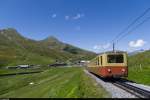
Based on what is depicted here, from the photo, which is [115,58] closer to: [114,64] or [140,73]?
[114,64]

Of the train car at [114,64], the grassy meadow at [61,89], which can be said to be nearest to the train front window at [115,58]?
the train car at [114,64]

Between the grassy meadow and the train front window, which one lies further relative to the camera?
the train front window

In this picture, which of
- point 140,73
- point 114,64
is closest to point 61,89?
point 114,64

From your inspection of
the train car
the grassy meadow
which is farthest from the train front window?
the grassy meadow

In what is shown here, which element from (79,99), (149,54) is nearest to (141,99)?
(79,99)

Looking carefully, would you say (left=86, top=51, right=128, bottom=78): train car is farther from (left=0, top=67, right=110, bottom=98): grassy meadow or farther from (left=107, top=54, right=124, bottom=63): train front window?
(left=0, top=67, right=110, bottom=98): grassy meadow

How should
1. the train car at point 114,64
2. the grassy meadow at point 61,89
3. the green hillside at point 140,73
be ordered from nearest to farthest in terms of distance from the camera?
the grassy meadow at point 61,89
the train car at point 114,64
the green hillside at point 140,73

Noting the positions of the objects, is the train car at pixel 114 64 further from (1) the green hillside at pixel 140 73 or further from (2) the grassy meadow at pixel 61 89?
(1) the green hillside at pixel 140 73

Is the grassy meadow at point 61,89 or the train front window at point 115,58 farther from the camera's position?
the train front window at point 115,58

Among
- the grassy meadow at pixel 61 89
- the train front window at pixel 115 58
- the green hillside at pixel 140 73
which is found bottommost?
the grassy meadow at pixel 61 89

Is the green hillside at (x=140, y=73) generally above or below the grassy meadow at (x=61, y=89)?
above

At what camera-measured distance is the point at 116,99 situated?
58.6ft

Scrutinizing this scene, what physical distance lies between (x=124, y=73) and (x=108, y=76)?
2023 millimetres

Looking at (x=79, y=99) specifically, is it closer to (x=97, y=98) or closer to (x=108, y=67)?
(x=97, y=98)
